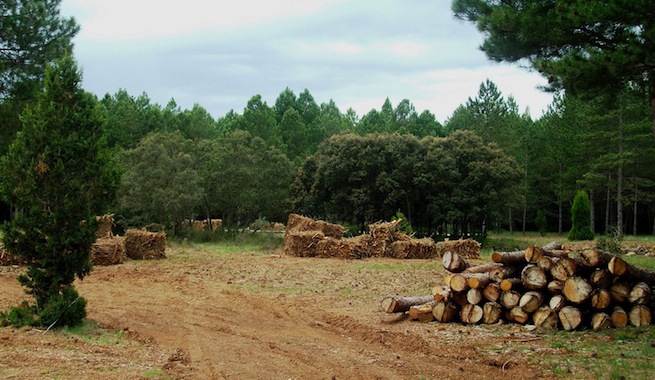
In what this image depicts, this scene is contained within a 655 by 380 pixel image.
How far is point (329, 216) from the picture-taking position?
111 ft

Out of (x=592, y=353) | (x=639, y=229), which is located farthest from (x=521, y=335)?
(x=639, y=229)

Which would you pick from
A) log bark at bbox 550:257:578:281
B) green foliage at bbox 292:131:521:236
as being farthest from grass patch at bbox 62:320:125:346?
green foliage at bbox 292:131:521:236

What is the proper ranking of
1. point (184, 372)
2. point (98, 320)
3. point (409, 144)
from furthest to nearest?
point (409, 144)
point (98, 320)
point (184, 372)

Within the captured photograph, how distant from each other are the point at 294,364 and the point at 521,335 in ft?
11.6

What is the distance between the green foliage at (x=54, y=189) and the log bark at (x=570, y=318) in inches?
276

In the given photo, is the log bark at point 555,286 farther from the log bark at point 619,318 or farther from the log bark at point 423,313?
the log bark at point 423,313

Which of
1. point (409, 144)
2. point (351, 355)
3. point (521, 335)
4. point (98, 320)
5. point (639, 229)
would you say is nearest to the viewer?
point (351, 355)

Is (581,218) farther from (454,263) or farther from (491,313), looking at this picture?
(491,313)

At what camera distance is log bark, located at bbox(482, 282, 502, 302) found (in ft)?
30.0

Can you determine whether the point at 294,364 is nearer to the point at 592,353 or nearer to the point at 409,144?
the point at 592,353

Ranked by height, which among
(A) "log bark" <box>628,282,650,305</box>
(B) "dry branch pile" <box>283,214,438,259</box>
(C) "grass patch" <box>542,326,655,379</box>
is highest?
(A) "log bark" <box>628,282,650,305</box>

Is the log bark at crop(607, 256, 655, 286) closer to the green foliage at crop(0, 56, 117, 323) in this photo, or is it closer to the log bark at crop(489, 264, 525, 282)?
the log bark at crop(489, 264, 525, 282)

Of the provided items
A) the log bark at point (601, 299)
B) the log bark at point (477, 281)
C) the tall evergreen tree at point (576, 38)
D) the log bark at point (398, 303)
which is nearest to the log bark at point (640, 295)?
the log bark at point (601, 299)

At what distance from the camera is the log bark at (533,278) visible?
8.66 metres
